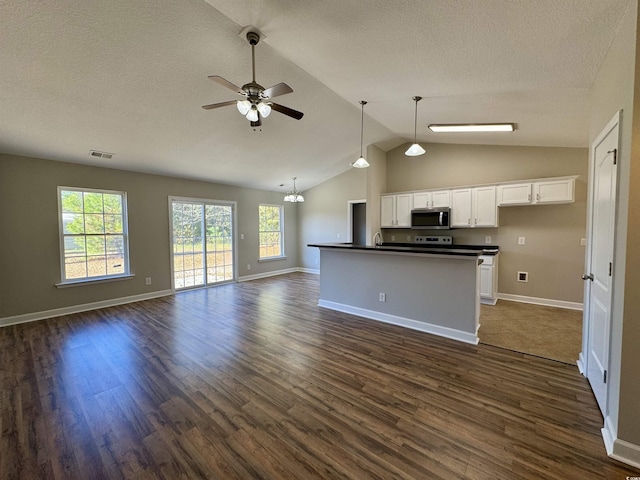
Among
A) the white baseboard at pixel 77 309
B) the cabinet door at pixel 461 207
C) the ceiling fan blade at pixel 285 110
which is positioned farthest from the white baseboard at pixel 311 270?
the ceiling fan blade at pixel 285 110

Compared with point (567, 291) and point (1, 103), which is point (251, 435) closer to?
point (1, 103)

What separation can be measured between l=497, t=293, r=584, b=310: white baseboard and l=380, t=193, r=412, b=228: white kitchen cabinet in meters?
2.18

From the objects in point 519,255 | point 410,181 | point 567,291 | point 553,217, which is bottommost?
point 567,291

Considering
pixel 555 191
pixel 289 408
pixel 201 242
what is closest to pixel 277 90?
pixel 289 408

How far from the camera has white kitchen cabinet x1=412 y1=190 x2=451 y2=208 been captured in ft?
17.0

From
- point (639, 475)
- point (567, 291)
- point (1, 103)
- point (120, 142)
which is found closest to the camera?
point (639, 475)

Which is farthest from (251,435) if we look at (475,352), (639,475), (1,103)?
(1,103)

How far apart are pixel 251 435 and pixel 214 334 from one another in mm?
1953

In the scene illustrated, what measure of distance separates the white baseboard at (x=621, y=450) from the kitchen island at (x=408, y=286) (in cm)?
150

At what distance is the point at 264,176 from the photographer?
6.43 metres

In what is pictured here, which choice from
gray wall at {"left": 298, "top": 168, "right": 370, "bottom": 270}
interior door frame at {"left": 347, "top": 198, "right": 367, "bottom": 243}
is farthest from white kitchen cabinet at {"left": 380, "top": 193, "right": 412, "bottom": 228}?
interior door frame at {"left": 347, "top": 198, "right": 367, "bottom": 243}

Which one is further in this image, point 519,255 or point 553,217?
point 519,255

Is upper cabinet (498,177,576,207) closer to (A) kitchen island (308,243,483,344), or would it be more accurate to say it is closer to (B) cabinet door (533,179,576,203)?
(B) cabinet door (533,179,576,203)

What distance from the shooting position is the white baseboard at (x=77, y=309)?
3963 mm
